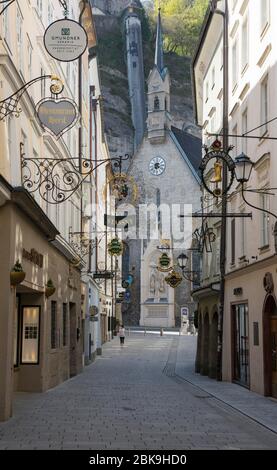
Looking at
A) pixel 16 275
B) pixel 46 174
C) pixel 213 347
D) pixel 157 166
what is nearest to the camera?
pixel 16 275

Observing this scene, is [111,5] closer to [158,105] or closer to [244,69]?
[158,105]

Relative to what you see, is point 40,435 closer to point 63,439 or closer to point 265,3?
point 63,439

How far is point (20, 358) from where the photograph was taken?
18047 millimetres

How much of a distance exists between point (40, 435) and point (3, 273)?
3.38m

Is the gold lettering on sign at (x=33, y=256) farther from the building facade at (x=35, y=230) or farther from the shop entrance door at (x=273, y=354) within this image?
the shop entrance door at (x=273, y=354)

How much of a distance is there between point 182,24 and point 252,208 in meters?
105

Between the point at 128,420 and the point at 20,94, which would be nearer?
the point at 128,420

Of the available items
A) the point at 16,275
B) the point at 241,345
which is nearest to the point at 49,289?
the point at 16,275

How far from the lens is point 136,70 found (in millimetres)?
105562

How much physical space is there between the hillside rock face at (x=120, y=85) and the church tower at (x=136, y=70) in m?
0.94

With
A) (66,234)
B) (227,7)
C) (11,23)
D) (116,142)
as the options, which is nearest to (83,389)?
(66,234)

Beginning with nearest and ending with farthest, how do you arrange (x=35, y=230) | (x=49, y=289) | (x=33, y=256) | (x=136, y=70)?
(x=33, y=256)
(x=35, y=230)
(x=49, y=289)
(x=136, y=70)

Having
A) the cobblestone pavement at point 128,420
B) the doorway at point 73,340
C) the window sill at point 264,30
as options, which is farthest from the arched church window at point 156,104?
the window sill at point 264,30

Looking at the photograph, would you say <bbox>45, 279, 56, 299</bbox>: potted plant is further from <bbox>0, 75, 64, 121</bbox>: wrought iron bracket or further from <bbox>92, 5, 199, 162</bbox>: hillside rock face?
<bbox>92, 5, 199, 162</bbox>: hillside rock face
